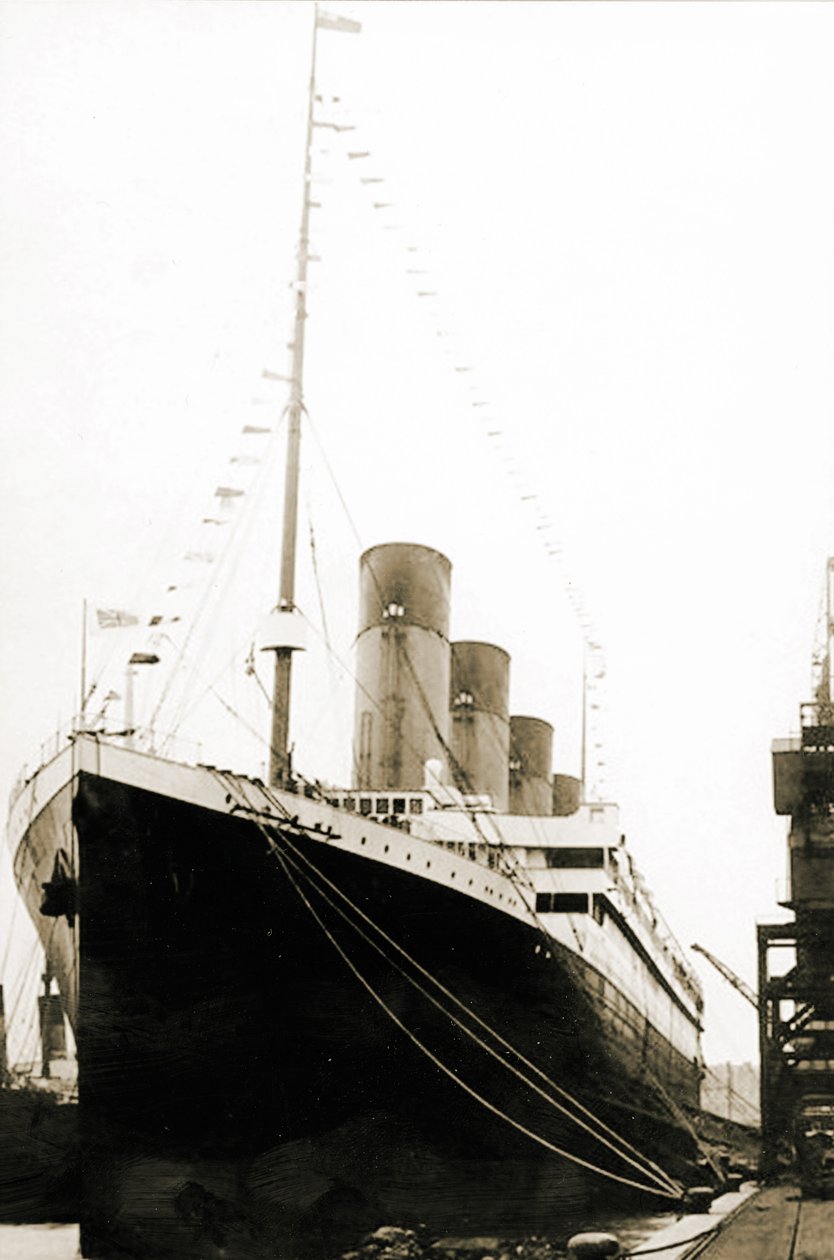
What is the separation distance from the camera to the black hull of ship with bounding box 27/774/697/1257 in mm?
9172

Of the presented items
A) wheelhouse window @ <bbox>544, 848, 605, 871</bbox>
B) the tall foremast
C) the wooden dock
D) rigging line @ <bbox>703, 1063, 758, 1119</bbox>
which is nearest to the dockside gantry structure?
rigging line @ <bbox>703, 1063, 758, 1119</bbox>

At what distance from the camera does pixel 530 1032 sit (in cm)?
1269

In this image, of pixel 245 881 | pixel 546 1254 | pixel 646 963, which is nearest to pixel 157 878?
pixel 245 881

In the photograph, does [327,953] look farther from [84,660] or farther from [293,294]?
[293,294]

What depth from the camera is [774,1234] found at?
9211 millimetres

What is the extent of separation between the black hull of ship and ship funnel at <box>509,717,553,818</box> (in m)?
9.77

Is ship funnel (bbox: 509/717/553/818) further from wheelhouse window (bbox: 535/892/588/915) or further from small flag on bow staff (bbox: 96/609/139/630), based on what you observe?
small flag on bow staff (bbox: 96/609/139/630)

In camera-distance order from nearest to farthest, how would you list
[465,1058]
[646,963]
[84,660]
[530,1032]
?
1. [84,660]
2. [465,1058]
3. [530,1032]
4. [646,963]

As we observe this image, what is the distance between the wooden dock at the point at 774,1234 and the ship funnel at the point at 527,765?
944 cm

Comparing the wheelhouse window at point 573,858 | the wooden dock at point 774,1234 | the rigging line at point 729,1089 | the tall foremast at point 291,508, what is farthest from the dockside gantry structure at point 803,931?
the tall foremast at point 291,508

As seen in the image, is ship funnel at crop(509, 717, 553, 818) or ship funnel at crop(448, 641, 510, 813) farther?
ship funnel at crop(509, 717, 553, 818)

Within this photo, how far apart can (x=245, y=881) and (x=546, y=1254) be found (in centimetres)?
377

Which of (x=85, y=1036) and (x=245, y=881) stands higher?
(x=245, y=881)

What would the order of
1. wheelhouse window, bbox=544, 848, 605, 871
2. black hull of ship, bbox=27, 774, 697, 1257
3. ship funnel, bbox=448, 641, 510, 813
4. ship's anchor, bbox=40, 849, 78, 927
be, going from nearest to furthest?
black hull of ship, bbox=27, 774, 697, 1257 → ship's anchor, bbox=40, 849, 78, 927 → wheelhouse window, bbox=544, 848, 605, 871 → ship funnel, bbox=448, 641, 510, 813
